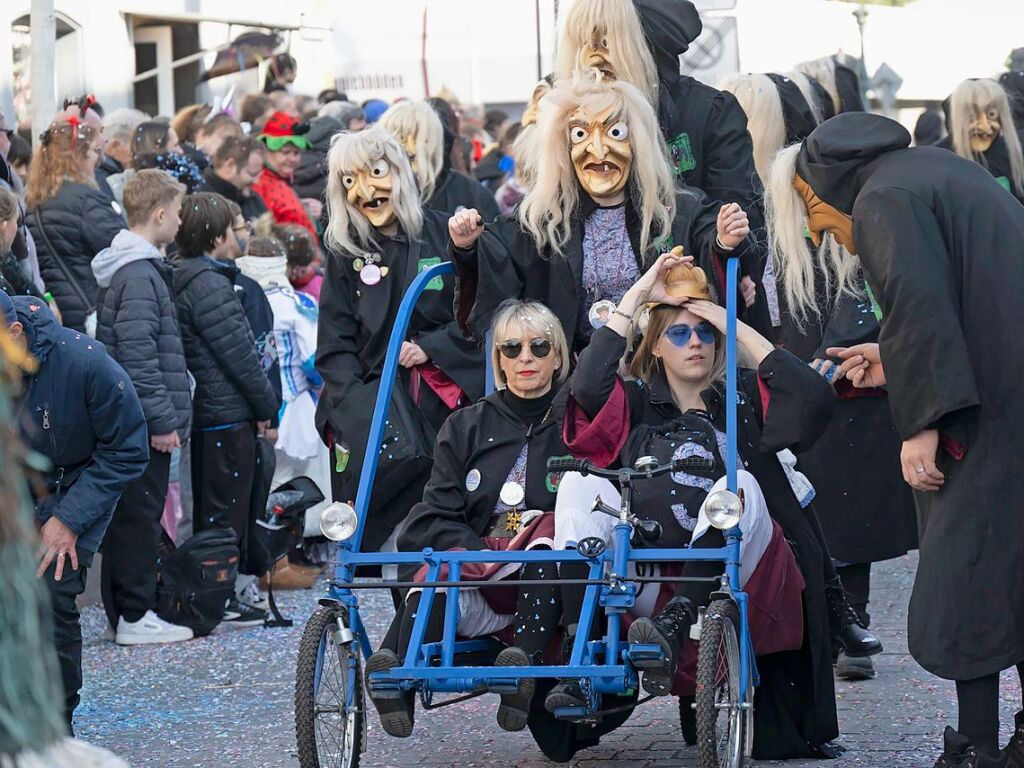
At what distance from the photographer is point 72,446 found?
577cm

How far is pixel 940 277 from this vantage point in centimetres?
446

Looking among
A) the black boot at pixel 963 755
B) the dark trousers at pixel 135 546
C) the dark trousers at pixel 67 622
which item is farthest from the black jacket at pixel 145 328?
the black boot at pixel 963 755

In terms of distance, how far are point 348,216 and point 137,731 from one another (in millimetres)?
2076

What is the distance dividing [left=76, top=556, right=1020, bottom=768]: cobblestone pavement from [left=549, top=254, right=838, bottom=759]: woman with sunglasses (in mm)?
262

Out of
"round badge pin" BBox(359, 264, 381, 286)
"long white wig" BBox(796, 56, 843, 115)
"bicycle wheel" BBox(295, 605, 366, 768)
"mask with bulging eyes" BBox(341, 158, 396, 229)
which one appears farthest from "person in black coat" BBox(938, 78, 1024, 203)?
"bicycle wheel" BBox(295, 605, 366, 768)

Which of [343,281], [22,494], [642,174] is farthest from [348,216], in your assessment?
[22,494]

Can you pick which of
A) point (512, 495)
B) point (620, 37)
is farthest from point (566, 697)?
point (620, 37)

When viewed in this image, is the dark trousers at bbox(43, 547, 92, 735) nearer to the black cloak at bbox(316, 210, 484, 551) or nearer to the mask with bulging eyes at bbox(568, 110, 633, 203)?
the black cloak at bbox(316, 210, 484, 551)

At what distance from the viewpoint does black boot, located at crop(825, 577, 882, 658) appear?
558 centimetres

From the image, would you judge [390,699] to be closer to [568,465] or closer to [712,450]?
[568,465]

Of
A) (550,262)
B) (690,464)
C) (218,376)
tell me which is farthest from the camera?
(218,376)

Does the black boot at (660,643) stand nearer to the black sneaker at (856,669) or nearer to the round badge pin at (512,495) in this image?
the round badge pin at (512,495)

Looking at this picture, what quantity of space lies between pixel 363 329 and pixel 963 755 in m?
3.20

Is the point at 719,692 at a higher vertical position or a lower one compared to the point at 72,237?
lower
